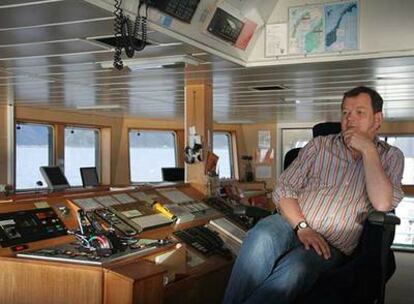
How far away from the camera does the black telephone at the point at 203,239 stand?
9.99ft

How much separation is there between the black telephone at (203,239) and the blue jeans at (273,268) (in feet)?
3.11

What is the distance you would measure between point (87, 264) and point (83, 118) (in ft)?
19.7

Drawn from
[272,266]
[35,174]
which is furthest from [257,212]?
[35,174]

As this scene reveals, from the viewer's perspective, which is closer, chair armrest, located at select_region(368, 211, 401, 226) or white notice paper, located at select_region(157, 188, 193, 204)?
chair armrest, located at select_region(368, 211, 401, 226)

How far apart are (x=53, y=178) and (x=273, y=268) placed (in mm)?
3979

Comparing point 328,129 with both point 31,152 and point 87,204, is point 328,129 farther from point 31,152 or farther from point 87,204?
point 31,152

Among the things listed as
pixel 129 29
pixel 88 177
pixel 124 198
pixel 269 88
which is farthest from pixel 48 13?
pixel 88 177

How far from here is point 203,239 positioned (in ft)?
10.4

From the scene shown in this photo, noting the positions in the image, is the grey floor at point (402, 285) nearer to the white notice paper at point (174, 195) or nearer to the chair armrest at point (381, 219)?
the white notice paper at point (174, 195)

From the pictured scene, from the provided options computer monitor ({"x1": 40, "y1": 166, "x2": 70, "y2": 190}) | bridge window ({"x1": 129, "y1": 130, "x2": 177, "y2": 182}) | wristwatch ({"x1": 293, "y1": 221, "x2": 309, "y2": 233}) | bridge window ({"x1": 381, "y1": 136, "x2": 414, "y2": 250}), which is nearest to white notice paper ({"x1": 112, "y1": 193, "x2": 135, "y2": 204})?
wristwatch ({"x1": 293, "y1": 221, "x2": 309, "y2": 233})

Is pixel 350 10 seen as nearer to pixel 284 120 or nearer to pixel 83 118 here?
pixel 83 118

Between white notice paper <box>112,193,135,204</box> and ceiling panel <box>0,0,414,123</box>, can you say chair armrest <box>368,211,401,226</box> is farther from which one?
white notice paper <box>112,193,135,204</box>

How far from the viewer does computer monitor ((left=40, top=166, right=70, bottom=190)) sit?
5.49m

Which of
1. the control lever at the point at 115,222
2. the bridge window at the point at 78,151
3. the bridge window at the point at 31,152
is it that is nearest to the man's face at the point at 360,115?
the control lever at the point at 115,222
